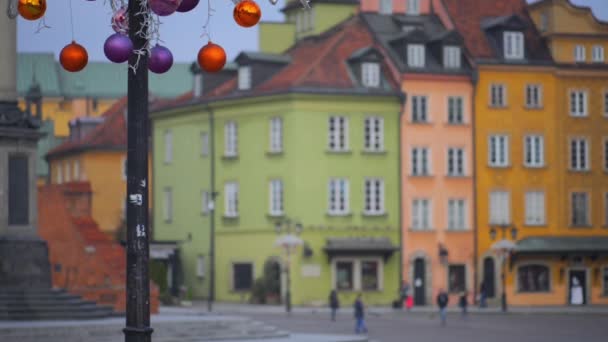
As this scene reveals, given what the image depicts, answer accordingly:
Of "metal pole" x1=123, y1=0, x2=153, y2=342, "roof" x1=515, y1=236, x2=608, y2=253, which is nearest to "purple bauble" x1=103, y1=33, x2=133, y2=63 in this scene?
"metal pole" x1=123, y1=0, x2=153, y2=342

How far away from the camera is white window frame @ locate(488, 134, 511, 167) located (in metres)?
72.9

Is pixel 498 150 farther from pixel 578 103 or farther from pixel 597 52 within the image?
pixel 597 52

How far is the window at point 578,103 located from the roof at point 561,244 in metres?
6.48

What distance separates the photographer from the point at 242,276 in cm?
7069

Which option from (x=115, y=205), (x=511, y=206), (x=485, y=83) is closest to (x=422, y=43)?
(x=485, y=83)

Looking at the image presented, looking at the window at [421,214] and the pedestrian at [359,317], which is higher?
the window at [421,214]

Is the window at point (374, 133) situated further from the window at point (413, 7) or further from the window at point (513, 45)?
the window at point (413, 7)

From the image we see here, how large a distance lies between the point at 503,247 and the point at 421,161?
23.0 ft

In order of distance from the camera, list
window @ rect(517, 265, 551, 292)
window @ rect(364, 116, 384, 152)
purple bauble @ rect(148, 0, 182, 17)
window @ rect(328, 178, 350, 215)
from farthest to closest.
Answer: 1. window @ rect(517, 265, 551, 292)
2. window @ rect(364, 116, 384, 152)
3. window @ rect(328, 178, 350, 215)
4. purple bauble @ rect(148, 0, 182, 17)

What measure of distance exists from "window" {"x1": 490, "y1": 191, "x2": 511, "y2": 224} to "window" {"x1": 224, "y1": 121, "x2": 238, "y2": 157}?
43.1 ft

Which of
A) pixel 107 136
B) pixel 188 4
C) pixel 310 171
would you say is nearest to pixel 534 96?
pixel 310 171

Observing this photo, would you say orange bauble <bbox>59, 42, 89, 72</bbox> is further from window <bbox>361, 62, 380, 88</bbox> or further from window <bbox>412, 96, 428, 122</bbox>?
window <bbox>412, 96, 428, 122</bbox>

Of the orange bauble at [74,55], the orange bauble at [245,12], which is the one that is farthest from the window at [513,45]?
the orange bauble at [74,55]

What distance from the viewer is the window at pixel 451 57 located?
71.4m
